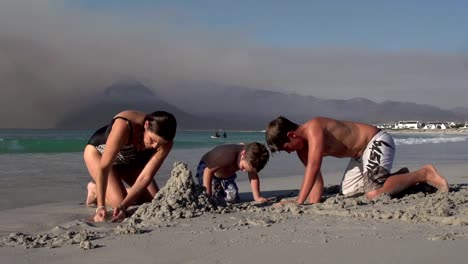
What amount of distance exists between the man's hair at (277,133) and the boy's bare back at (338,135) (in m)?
0.16

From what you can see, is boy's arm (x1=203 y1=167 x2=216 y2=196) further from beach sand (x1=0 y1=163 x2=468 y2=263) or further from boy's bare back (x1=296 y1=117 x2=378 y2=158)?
boy's bare back (x1=296 y1=117 x2=378 y2=158)

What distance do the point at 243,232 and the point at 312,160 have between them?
1.38 metres

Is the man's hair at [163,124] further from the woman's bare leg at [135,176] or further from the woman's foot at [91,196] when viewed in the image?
the woman's foot at [91,196]

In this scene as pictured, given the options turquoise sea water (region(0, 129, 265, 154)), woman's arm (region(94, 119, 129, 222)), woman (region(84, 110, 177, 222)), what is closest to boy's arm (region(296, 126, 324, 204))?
woman (region(84, 110, 177, 222))

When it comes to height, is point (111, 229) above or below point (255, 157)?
below

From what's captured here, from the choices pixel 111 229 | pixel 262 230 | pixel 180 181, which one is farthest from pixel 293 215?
pixel 111 229

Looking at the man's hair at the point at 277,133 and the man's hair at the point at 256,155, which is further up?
the man's hair at the point at 277,133

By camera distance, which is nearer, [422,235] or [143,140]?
[422,235]

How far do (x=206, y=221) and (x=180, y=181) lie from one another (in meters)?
0.53

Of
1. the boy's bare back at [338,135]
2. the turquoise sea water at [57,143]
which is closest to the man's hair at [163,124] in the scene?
the boy's bare back at [338,135]

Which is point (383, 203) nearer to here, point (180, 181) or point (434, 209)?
point (434, 209)

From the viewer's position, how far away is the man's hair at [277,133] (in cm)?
432


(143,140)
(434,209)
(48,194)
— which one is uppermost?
(143,140)

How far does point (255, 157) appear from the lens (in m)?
4.59
